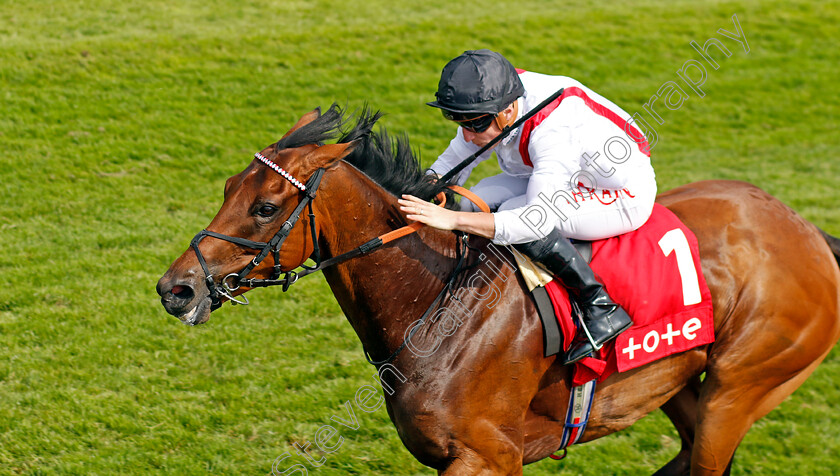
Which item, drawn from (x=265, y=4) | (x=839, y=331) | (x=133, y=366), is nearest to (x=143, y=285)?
(x=133, y=366)

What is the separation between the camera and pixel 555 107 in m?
3.32

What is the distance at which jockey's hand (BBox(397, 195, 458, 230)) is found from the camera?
3.13 meters

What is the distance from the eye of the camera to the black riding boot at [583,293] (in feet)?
10.9

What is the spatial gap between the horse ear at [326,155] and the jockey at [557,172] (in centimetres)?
32

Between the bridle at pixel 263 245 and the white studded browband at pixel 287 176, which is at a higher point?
the white studded browband at pixel 287 176

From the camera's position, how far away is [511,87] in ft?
10.7

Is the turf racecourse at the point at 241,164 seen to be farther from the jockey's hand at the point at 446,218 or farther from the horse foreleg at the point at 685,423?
the jockey's hand at the point at 446,218

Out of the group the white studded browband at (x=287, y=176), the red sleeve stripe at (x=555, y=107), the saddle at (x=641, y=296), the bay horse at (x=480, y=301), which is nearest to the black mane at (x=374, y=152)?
the bay horse at (x=480, y=301)

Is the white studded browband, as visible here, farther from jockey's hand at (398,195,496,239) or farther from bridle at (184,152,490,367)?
jockey's hand at (398,195,496,239)

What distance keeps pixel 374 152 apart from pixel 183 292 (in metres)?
0.99

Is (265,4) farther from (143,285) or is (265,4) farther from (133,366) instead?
(133,366)

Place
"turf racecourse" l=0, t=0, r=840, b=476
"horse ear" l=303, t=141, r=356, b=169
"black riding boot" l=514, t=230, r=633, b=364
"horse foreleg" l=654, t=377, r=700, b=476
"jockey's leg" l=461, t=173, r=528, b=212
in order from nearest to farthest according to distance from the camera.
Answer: "horse ear" l=303, t=141, r=356, b=169
"black riding boot" l=514, t=230, r=633, b=364
"jockey's leg" l=461, t=173, r=528, b=212
"horse foreleg" l=654, t=377, r=700, b=476
"turf racecourse" l=0, t=0, r=840, b=476

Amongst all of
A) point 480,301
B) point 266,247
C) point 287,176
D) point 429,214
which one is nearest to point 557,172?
point 429,214

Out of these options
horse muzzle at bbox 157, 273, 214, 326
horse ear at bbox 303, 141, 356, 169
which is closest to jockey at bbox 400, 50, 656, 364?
horse ear at bbox 303, 141, 356, 169
